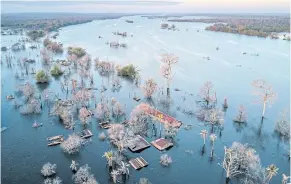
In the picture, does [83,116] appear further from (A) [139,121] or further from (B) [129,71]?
(B) [129,71]

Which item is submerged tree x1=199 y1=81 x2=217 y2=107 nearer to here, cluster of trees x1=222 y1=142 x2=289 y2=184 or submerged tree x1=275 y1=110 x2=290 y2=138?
submerged tree x1=275 y1=110 x2=290 y2=138

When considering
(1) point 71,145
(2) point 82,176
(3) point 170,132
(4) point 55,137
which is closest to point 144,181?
(2) point 82,176

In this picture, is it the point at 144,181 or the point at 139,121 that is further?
the point at 139,121

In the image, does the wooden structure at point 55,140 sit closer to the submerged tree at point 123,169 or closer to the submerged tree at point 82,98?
the submerged tree at point 82,98

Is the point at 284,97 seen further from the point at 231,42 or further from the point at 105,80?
the point at 231,42

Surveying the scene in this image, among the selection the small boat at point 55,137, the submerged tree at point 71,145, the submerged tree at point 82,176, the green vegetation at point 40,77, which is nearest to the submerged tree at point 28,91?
the green vegetation at point 40,77

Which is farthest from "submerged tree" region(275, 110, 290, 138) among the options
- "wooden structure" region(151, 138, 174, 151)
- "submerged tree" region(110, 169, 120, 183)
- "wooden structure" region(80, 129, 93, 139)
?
"wooden structure" region(80, 129, 93, 139)
